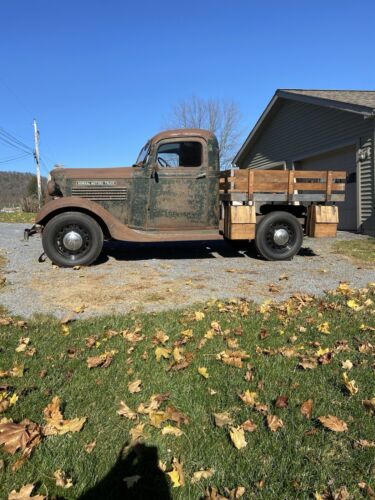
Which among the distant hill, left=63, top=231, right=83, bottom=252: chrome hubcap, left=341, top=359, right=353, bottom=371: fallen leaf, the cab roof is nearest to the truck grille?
left=63, top=231, right=83, bottom=252: chrome hubcap

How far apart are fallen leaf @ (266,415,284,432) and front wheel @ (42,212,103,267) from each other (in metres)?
5.05

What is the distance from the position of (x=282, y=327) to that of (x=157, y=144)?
14.8ft

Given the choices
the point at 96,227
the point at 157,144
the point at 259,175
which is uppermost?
the point at 157,144

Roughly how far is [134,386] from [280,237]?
17.7 feet

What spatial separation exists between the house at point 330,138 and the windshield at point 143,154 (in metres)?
6.17

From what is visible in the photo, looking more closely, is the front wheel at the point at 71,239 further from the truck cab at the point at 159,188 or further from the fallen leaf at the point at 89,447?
the fallen leaf at the point at 89,447

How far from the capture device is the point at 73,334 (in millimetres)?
3902

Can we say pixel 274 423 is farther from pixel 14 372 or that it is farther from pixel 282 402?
pixel 14 372

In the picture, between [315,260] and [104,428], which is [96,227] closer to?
[315,260]

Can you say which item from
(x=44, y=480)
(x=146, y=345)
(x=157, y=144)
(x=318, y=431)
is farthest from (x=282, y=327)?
(x=157, y=144)

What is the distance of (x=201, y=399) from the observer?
280 centimetres

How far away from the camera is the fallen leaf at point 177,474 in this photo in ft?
6.80

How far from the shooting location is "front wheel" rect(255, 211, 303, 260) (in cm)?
768

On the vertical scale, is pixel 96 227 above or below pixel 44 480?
above
